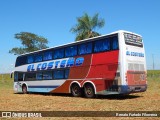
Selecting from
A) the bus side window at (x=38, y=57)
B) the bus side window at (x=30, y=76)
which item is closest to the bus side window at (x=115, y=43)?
the bus side window at (x=38, y=57)

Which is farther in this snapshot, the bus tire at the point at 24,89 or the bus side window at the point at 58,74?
the bus tire at the point at 24,89

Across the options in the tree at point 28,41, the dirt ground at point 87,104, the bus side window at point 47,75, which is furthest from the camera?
the tree at point 28,41

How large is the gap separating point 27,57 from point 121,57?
36.8ft

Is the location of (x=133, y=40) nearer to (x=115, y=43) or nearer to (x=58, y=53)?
(x=115, y=43)

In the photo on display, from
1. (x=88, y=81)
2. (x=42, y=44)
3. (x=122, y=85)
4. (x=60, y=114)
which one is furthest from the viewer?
(x=42, y=44)

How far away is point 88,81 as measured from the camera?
19391 mm

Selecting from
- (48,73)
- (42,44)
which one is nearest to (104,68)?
(48,73)

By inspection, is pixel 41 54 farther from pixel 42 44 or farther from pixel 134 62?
pixel 42 44

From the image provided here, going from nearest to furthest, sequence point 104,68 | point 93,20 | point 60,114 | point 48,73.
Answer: point 60,114 < point 104,68 < point 48,73 < point 93,20

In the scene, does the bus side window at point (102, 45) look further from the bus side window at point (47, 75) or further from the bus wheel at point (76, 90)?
the bus side window at point (47, 75)

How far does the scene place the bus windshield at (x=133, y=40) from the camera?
17.5 m

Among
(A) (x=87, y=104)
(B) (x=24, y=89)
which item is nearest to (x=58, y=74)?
(B) (x=24, y=89)

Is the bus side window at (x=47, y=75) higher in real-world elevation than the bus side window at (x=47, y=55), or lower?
lower

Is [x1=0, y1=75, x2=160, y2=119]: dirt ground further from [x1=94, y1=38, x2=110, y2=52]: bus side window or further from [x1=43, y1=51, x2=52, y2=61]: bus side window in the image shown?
[x1=43, y1=51, x2=52, y2=61]: bus side window
